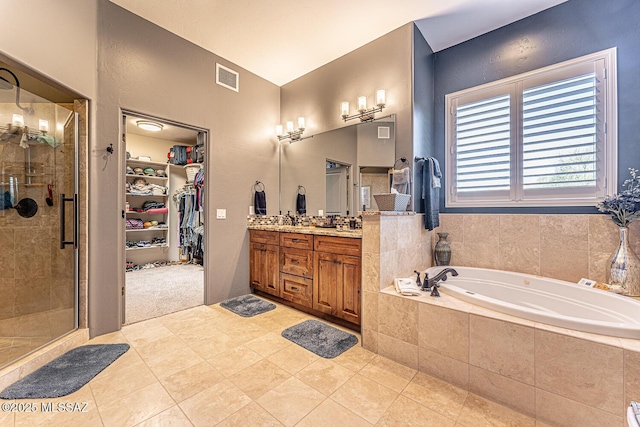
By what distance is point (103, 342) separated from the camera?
7.16 feet

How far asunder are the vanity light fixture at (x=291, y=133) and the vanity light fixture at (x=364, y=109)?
65cm

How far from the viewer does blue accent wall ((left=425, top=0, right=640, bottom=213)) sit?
207cm

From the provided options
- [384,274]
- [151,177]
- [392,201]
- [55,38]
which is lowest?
[384,274]

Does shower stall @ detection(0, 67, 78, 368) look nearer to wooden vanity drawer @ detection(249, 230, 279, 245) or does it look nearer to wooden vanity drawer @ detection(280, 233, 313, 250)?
wooden vanity drawer @ detection(249, 230, 279, 245)

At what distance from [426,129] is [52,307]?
12.9 feet

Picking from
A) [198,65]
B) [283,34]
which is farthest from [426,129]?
[198,65]

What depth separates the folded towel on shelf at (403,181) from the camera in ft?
8.14

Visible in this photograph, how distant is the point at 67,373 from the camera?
174 centimetres

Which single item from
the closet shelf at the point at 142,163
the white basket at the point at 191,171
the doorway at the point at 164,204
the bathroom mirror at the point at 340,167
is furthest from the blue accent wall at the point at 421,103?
the closet shelf at the point at 142,163

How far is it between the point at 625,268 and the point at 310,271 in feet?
8.28

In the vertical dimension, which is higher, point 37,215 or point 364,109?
point 364,109

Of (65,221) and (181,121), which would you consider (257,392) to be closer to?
(65,221)

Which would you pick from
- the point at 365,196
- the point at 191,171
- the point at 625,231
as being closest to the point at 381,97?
the point at 365,196

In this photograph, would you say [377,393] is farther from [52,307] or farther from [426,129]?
[52,307]
